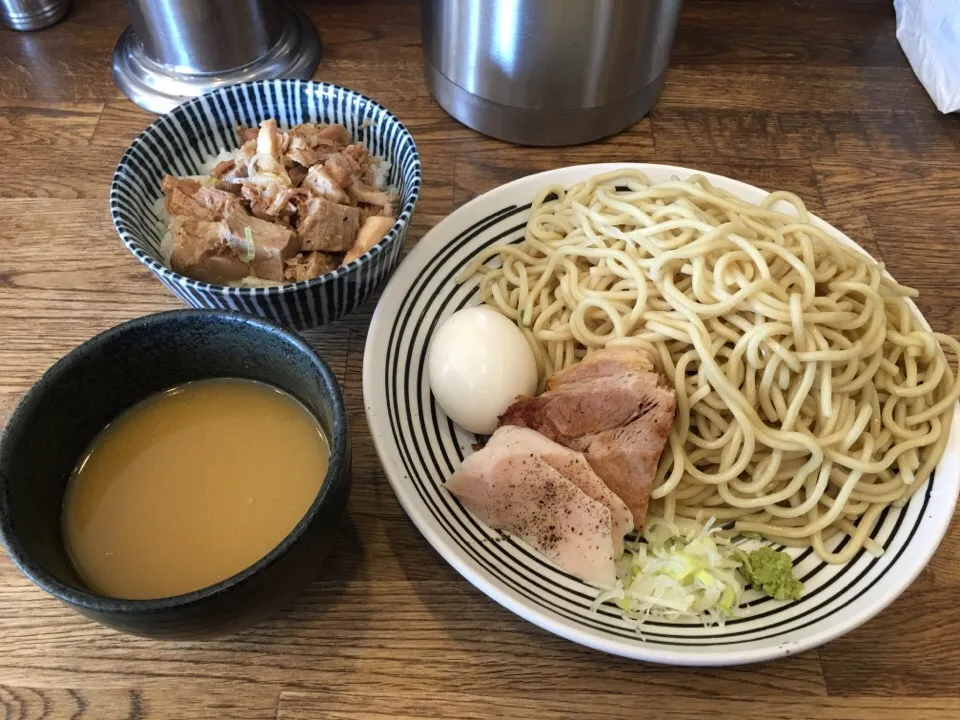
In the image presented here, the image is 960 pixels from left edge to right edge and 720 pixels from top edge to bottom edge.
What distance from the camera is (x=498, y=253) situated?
1464 millimetres

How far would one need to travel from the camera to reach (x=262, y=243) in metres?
1.33

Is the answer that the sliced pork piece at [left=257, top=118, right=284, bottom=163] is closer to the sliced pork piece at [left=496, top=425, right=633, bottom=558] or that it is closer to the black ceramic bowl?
the black ceramic bowl

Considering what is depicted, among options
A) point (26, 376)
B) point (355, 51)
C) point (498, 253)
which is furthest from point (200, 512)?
point (355, 51)

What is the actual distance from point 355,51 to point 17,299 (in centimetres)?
111

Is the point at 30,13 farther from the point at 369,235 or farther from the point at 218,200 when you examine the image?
the point at 369,235

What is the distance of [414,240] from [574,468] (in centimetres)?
69

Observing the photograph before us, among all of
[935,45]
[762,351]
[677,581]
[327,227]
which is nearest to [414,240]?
[327,227]

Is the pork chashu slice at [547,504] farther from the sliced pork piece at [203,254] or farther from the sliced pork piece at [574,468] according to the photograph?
the sliced pork piece at [203,254]

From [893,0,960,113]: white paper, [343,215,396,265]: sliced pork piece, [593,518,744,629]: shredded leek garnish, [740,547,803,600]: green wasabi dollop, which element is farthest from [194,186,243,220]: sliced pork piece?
[893,0,960,113]: white paper

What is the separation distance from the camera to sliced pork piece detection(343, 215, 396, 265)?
1309 mm

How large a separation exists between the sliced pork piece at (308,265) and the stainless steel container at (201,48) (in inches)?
31.8

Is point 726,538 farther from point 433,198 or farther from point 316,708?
point 433,198

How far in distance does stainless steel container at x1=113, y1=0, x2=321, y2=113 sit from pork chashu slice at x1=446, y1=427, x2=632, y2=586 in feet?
4.32

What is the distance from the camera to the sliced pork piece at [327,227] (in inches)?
52.2
